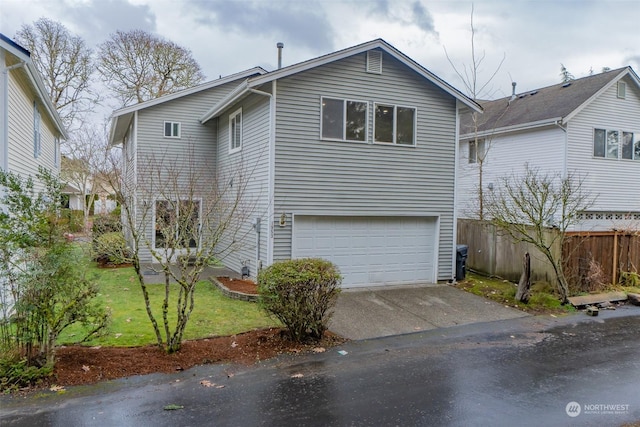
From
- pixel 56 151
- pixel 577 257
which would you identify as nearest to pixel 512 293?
pixel 577 257

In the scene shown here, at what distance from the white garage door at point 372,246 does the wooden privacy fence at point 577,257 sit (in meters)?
2.19

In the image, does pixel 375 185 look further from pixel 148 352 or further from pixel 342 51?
pixel 148 352

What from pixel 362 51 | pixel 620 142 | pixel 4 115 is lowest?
pixel 4 115

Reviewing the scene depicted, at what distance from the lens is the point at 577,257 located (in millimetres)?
11516

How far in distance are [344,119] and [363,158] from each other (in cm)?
121

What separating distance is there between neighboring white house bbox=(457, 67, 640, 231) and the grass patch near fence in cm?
634

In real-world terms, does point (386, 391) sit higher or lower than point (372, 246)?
lower

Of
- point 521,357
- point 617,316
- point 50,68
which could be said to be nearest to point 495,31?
point 617,316

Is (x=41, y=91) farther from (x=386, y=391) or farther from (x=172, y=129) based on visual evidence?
(x=386, y=391)

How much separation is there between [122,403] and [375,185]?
8.65 meters

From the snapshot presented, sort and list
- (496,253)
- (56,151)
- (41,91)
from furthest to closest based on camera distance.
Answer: (56,151)
(496,253)
(41,91)

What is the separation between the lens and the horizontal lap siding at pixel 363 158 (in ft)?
36.9

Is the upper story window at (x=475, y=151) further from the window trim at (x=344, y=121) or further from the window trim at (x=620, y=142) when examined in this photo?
the window trim at (x=344, y=121)

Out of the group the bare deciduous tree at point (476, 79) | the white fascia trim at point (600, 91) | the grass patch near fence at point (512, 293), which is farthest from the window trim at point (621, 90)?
the grass patch near fence at point (512, 293)
